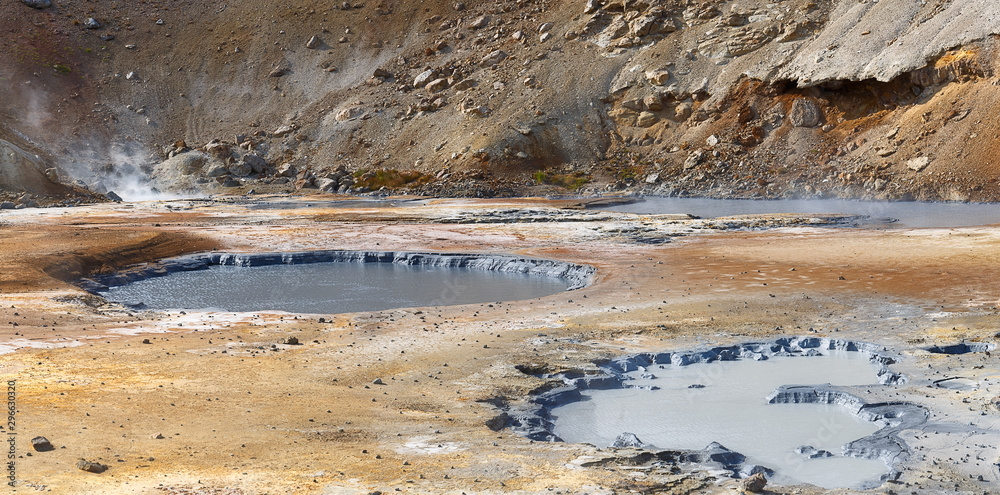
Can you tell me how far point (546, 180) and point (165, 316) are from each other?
132 feet

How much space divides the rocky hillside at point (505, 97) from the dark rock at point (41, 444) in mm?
41049

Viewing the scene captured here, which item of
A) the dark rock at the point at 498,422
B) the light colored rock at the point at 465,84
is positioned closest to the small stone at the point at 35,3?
the light colored rock at the point at 465,84

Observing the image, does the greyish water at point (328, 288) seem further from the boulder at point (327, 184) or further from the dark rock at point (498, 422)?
the boulder at point (327, 184)

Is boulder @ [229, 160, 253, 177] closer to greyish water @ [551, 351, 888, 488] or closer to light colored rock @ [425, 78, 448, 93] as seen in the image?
light colored rock @ [425, 78, 448, 93]

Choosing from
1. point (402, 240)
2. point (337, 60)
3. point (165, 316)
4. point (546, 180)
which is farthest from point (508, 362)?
point (337, 60)

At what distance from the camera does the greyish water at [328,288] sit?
20297 mm

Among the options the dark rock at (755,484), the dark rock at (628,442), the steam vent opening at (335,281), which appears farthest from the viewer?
the steam vent opening at (335,281)

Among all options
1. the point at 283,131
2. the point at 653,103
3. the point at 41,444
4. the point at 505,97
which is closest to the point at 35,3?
the point at 283,131

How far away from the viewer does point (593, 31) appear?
63844 millimetres

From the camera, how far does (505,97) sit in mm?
61219

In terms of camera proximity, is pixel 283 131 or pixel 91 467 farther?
pixel 283 131

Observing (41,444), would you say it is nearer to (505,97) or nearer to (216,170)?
(505,97)

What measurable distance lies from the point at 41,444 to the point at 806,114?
49780 mm

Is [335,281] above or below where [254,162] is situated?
below
